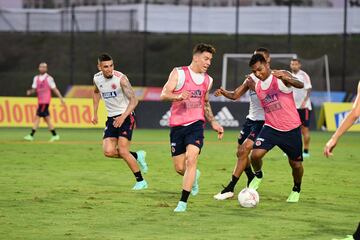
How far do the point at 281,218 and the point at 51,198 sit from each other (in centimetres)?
391

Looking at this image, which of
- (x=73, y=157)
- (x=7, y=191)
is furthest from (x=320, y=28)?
(x=7, y=191)

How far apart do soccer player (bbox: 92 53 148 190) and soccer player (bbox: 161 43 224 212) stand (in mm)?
2275

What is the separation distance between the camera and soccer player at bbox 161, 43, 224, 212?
13.7 metres

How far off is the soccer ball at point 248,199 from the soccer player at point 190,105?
2.64 ft

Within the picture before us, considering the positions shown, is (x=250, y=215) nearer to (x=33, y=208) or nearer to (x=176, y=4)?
(x=33, y=208)

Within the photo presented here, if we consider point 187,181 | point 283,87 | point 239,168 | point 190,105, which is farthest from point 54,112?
point 187,181

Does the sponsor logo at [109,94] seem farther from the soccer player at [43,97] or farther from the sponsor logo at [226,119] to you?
the sponsor logo at [226,119]

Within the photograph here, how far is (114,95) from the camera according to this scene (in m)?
16.6

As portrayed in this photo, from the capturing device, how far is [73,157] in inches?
906

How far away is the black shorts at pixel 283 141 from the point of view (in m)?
14.5

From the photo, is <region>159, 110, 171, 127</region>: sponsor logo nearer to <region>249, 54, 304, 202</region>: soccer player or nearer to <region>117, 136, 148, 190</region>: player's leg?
<region>117, 136, 148, 190</region>: player's leg

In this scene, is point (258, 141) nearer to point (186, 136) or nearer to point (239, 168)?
point (239, 168)

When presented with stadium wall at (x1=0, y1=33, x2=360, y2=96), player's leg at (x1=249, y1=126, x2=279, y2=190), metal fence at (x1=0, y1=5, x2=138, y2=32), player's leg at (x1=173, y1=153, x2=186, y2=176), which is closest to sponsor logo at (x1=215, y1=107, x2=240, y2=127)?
stadium wall at (x1=0, y1=33, x2=360, y2=96)

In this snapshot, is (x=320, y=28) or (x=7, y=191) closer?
(x=7, y=191)
